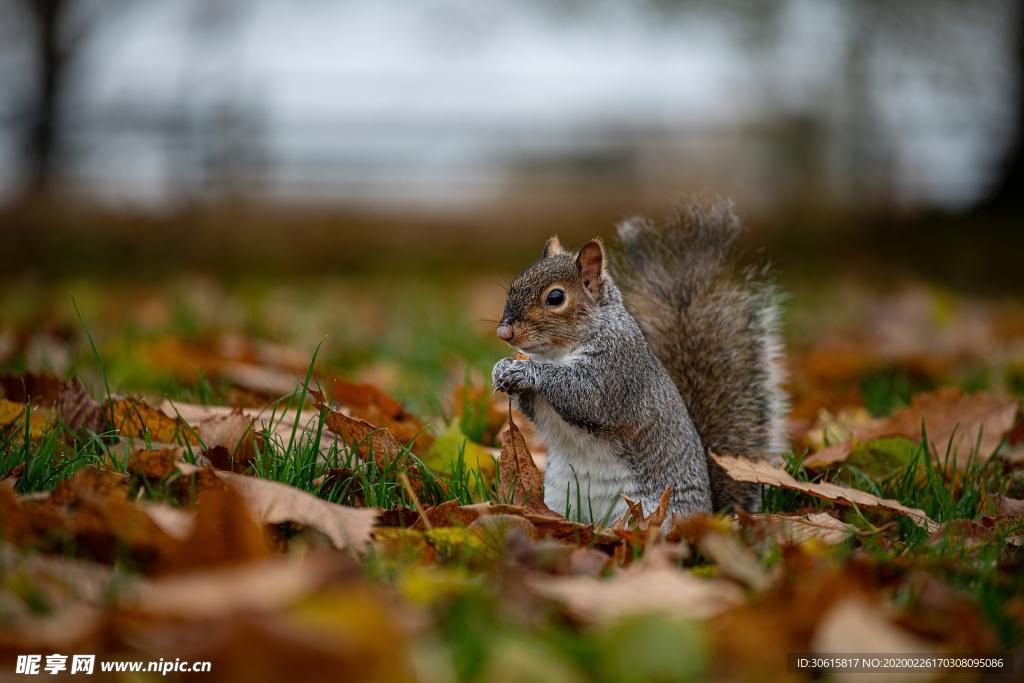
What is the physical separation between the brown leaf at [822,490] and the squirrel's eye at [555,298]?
421 mm

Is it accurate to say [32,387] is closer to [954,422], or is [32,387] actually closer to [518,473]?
[518,473]

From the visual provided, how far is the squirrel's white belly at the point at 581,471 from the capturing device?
6.01 ft

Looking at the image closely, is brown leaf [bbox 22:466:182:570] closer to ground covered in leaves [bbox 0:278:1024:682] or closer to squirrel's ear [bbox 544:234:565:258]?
ground covered in leaves [bbox 0:278:1024:682]

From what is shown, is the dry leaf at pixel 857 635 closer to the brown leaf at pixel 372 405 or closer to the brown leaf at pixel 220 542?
the brown leaf at pixel 220 542

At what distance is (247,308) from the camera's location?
182 inches

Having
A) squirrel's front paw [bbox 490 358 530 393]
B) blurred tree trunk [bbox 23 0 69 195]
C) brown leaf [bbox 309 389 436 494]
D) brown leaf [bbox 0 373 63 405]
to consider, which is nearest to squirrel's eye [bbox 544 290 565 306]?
squirrel's front paw [bbox 490 358 530 393]

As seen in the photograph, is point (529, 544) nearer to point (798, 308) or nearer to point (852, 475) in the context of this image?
point (852, 475)

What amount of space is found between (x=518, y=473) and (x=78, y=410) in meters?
0.90

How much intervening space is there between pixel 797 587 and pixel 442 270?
6.58 metres

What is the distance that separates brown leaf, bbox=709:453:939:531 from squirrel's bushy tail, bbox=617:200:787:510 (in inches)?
11.4

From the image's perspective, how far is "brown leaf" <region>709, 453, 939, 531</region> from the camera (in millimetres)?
1689

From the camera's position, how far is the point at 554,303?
6.23 feet

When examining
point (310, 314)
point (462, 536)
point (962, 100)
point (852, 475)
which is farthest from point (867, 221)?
point (462, 536)

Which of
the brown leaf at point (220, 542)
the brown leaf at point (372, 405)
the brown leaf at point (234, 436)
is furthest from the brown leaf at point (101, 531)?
the brown leaf at point (372, 405)
